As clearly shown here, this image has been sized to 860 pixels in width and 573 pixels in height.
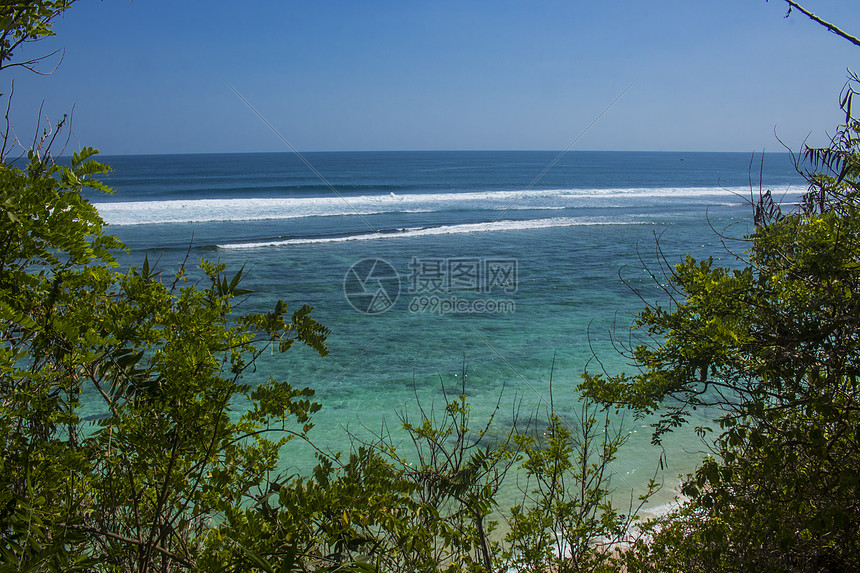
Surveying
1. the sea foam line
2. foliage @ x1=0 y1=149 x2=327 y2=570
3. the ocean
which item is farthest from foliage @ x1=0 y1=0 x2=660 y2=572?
the sea foam line

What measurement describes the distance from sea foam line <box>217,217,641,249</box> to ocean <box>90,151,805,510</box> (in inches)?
5.7

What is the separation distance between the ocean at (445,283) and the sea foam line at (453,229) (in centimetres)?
14

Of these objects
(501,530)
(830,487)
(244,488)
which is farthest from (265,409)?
(501,530)

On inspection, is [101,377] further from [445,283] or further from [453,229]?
[453,229]

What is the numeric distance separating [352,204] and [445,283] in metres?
22.5

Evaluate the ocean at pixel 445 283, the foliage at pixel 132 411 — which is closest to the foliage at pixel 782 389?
the ocean at pixel 445 283

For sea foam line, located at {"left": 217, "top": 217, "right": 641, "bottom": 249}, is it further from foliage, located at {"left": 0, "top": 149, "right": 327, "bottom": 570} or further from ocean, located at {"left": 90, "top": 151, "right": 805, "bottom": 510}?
foliage, located at {"left": 0, "top": 149, "right": 327, "bottom": 570}

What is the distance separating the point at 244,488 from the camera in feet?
6.56

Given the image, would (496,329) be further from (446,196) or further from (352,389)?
(446,196)

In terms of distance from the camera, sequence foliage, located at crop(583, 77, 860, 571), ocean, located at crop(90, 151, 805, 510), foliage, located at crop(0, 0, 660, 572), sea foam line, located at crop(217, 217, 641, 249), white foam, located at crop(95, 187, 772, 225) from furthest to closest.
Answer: white foam, located at crop(95, 187, 772, 225)
sea foam line, located at crop(217, 217, 641, 249)
ocean, located at crop(90, 151, 805, 510)
foliage, located at crop(583, 77, 860, 571)
foliage, located at crop(0, 0, 660, 572)

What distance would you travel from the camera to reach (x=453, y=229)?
89.9ft

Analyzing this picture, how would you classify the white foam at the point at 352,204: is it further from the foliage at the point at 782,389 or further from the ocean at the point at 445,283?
the foliage at the point at 782,389

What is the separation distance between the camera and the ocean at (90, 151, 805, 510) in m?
8.25

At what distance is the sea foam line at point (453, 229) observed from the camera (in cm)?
2269
